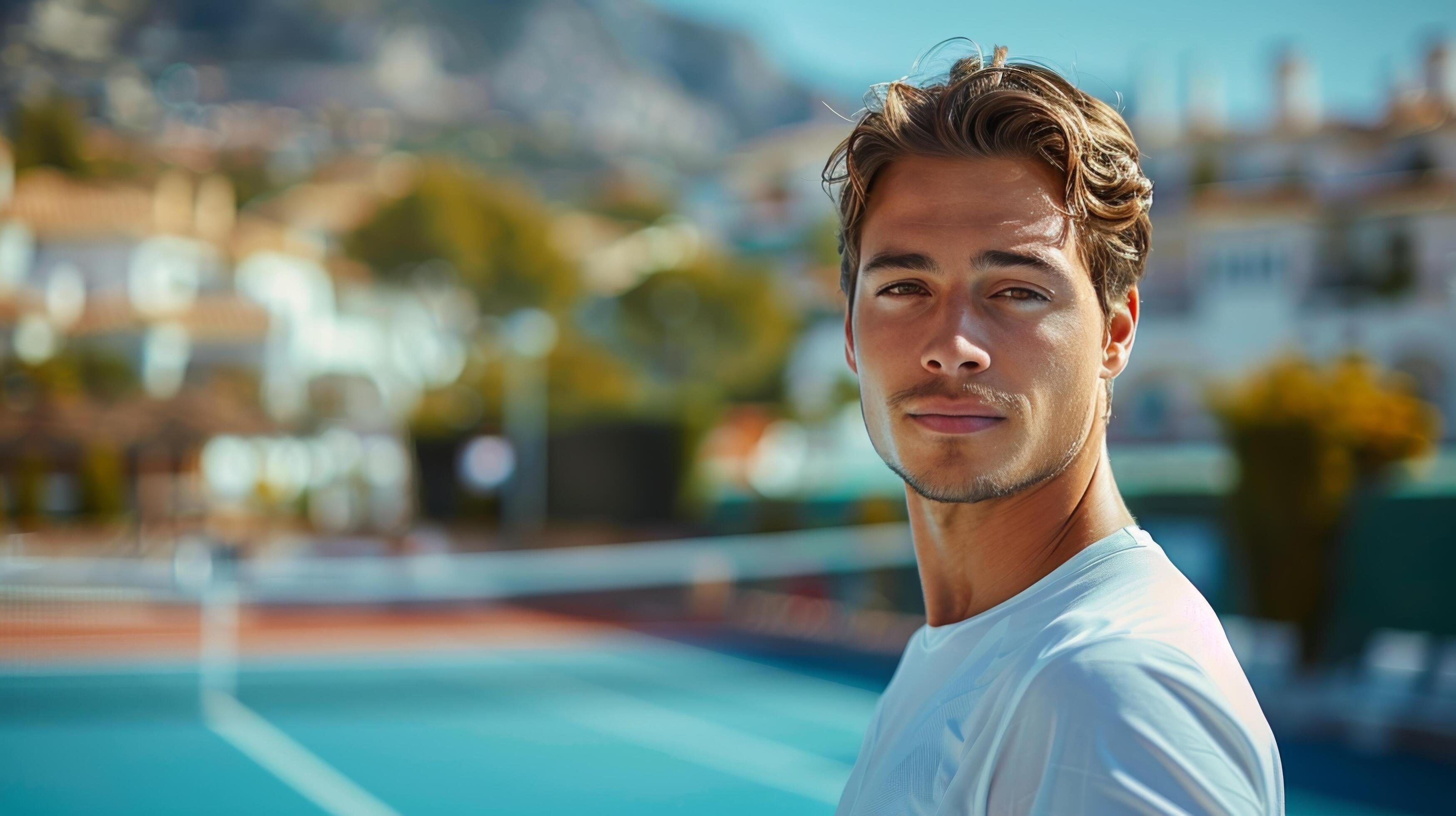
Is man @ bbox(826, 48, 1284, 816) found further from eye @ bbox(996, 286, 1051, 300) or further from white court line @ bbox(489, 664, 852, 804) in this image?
white court line @ bbox(489, 664, 852, 804)

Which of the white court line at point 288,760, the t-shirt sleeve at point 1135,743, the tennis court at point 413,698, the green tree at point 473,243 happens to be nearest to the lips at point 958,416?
the t-shirt sleeve at point 1135,743

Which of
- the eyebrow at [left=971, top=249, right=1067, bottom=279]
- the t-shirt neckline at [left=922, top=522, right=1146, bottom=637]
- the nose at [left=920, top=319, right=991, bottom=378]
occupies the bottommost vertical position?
the t-shirt neckline at [left=922, top=522, right=1146, bottom=637]

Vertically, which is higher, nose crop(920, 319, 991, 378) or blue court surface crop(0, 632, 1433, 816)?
nose crop(920, 319, 991, 378)

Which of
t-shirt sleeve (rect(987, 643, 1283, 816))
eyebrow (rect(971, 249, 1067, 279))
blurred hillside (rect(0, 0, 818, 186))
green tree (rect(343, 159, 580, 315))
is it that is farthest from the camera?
blurred hillside (rect(0, 0, 818, 186))

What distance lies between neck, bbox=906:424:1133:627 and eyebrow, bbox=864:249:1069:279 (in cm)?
19

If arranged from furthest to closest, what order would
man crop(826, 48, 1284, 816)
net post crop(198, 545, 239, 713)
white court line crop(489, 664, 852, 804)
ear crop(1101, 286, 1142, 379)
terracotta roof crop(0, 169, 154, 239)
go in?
1. terracotta roof crop(0, 169, 154, 239)
2. net post crop(198, 545, 239, 713)
3. white court line crop(489, 664, 852, 804)
4. ear crop(1101, 286, 1142, 379)
5. man crop(826, 48, 1284, 816)

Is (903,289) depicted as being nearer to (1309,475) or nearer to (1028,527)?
(1028,527)

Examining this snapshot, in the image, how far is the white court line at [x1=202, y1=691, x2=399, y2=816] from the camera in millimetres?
9102

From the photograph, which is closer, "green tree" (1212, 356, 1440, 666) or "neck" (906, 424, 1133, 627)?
"neck" (906, 424, 1133, 627)

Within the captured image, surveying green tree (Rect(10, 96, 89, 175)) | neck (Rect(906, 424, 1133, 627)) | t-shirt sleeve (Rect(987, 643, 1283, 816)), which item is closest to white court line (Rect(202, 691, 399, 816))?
neck (Rect(906, 424, 1133, 627))

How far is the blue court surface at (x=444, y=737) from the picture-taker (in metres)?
9.15

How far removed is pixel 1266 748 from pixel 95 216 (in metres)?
44.2

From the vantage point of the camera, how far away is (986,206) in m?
1.25

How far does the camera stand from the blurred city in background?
946 centimetres
